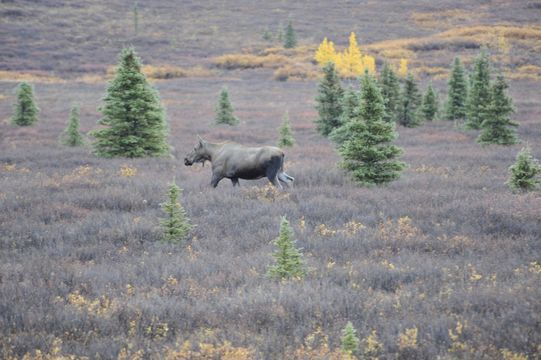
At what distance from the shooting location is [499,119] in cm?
2592

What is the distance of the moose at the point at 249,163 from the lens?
1511 centimetres

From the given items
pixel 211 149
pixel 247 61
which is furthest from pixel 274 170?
pixel 247 61

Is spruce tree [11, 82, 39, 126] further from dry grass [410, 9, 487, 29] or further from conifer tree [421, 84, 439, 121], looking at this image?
dry grass [410, 9, 487, 29]

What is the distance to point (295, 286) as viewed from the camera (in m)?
7.92

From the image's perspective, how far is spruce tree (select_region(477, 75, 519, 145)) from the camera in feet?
82.8

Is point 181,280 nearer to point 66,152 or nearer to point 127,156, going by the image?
point 127,156

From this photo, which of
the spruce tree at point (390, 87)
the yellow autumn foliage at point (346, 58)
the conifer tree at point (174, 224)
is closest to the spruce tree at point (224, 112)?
the spruce tree at point (390, 87)

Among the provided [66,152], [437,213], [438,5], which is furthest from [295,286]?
[438,5]

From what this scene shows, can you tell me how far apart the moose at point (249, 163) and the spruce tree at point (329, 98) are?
13599 mm

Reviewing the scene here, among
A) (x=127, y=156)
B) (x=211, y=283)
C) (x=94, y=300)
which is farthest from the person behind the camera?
(x=127, y=156)

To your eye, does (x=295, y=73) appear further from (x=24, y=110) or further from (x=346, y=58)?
(x=24, y=110)

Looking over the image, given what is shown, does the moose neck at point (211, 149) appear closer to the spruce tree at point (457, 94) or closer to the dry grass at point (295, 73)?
the spruce tree at point (457, 94)

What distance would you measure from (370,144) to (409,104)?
2219cm

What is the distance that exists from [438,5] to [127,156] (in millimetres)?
116520
